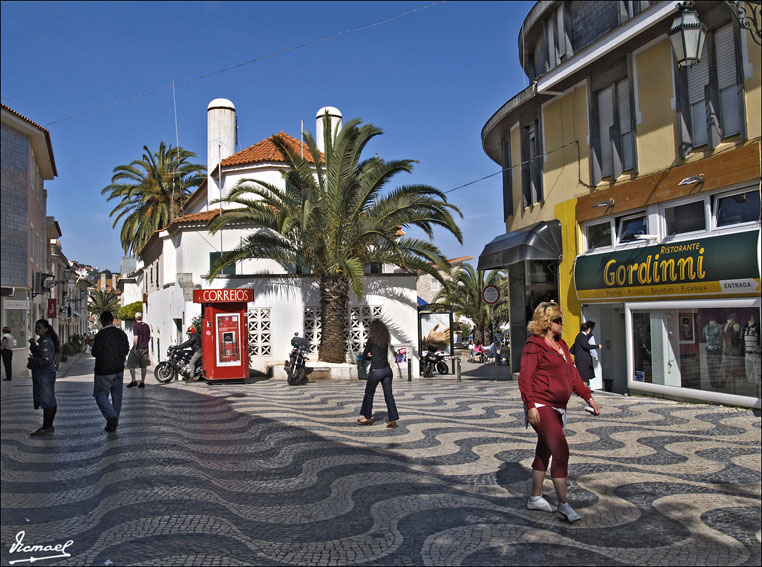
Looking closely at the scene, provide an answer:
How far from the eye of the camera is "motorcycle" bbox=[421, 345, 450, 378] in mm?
22453

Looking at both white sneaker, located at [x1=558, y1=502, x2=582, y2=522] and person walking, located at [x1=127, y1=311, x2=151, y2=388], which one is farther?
person walking, located at [x1=127, y1=311, x2=151, y2=388]

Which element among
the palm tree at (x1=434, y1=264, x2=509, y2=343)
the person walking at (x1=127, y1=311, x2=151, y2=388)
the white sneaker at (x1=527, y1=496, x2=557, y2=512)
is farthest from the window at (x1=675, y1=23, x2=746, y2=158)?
the palm tree at (x1=434, y1=264, x2=509, y2=343)

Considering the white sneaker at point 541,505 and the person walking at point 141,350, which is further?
the person walking at point 141,350

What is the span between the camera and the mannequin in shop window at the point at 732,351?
1113 cm

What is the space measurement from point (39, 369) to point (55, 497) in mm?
3545

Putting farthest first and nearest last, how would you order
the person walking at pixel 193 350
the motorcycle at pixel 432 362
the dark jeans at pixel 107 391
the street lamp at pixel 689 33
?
the motorcycle at pixel 432 362 → the person walking at pixel 193 350 → the dark jeans at pixel 107 391 → the street lamp at pixel 689 33

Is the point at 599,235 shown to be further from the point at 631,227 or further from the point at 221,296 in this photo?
the point at 221,296

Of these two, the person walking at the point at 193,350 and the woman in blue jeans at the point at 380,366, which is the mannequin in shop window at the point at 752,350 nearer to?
the woman in blue jeans at the point at 380,366

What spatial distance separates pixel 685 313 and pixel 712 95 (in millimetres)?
4145

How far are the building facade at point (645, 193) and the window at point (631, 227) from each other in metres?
0.03

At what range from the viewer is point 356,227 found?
1961 centimetres

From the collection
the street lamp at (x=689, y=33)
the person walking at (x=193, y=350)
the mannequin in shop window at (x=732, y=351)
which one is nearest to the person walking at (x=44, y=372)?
the street lamp at (x=689, y=33)

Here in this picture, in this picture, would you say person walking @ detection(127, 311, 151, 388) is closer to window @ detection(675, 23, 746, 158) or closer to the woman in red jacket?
the woman in red jacket

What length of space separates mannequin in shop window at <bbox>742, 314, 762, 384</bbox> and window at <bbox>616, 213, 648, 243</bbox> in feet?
10.7
